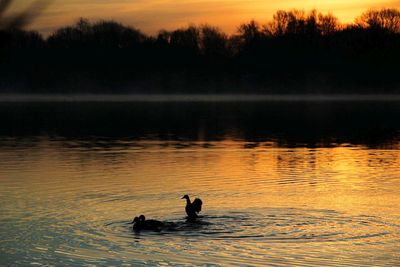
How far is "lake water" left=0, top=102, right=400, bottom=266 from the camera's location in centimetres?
A: 1362

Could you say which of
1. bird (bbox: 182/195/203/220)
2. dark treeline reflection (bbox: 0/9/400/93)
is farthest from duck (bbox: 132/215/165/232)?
dark treeline reflection (bbox: 0/9/400/93)

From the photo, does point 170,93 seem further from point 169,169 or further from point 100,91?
point 169,169

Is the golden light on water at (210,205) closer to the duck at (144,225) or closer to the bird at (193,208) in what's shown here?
the duck at (144,225)

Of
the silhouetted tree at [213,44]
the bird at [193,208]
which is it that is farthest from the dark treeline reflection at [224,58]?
the bird at [193,208]

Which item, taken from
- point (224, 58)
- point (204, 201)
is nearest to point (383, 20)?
point (224, 58)

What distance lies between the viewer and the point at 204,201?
1884 cm

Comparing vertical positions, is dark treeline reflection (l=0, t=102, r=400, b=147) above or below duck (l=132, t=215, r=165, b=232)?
above

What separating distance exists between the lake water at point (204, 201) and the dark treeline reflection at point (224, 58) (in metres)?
72.6

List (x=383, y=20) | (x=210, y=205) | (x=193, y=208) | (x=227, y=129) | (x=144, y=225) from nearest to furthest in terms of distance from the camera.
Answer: (x=144, y=225) < (x=193, y=208) < (x=210, y=205) < (x=227, y=129) < (x=383, y=20)

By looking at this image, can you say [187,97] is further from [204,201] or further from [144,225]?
[144,225]

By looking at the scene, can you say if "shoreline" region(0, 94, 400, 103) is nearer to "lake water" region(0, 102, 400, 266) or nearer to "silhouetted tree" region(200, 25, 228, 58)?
"silhouetted tree" region(200, 25, 228, 58)

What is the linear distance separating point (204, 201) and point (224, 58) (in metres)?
95.5

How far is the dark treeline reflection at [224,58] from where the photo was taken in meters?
108

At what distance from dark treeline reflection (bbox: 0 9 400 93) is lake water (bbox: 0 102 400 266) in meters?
72.6
